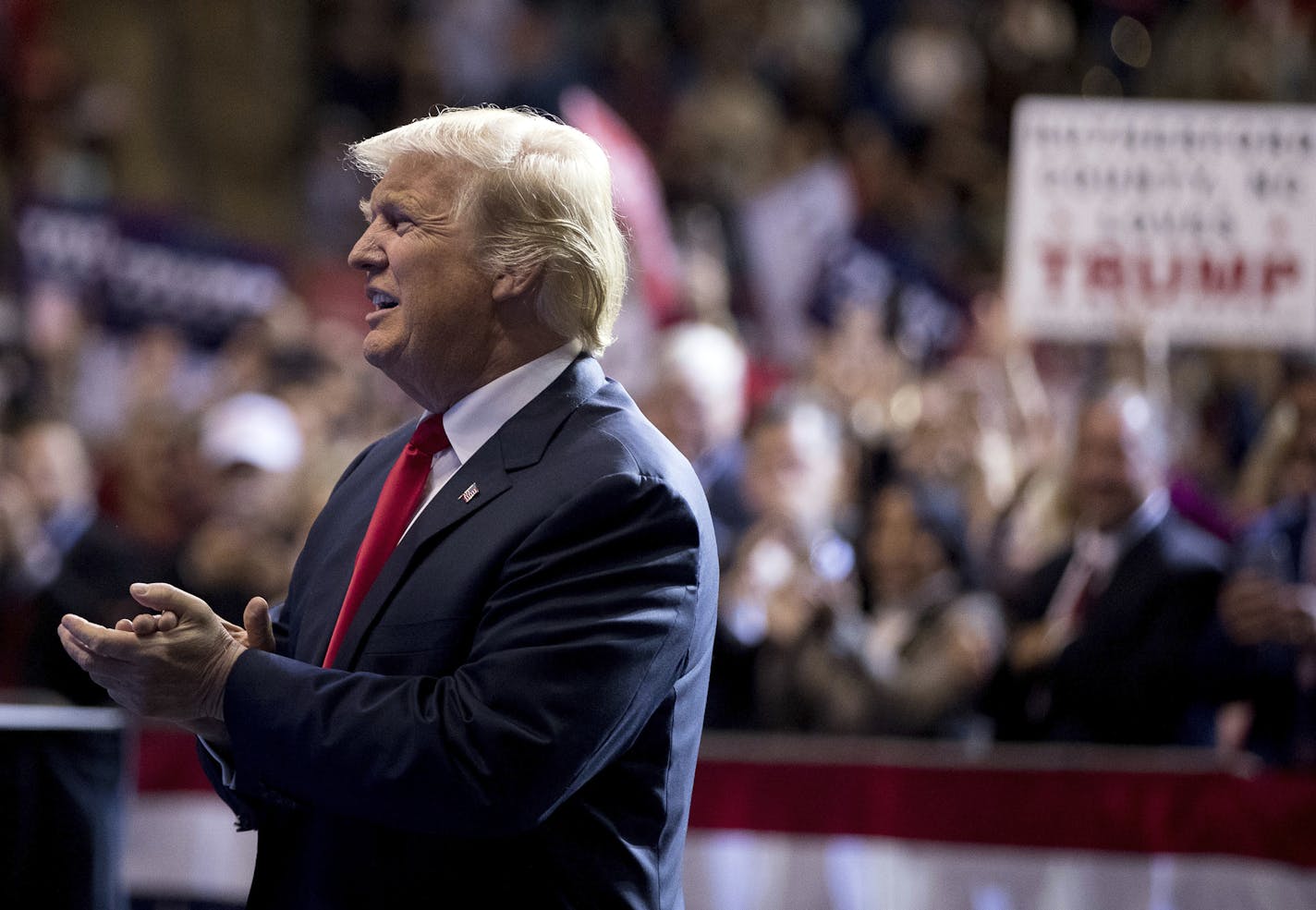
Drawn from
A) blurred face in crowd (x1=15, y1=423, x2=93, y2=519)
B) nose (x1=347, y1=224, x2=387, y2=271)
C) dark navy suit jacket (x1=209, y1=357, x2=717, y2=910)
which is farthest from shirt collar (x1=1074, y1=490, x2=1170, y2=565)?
blurred face in crowd (x1=15, y1=423, x2=93, y2=519)

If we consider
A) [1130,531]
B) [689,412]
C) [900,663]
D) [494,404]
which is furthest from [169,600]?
[689,412]

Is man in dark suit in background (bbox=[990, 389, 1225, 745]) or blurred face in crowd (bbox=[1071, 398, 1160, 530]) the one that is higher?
blurred face in crowd (bbox=[1071, 398, 1160, 530])

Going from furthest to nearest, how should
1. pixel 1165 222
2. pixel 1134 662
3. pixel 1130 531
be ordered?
pixel 1165 222 → pixel 1130 531 → pixel 1134 662

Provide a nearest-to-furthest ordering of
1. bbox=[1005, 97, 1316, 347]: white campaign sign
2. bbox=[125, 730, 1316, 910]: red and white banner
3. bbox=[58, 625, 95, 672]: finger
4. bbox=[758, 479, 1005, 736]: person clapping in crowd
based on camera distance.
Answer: bbox=[58, 625, 95, 672]: finger
bbox=[125, 730, 1316, 910]: red and white banner
bbox=[758, 479, 1005, 736]: person clapping in crowd
bbox=[1005, 97, 1316, 347]: white campaign sign

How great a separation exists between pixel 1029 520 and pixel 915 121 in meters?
4.38

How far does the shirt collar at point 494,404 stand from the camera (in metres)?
2.21

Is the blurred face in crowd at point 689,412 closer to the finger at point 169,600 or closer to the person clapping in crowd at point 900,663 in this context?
the person clapping in crowd at point 900,663

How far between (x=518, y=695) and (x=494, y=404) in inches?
16.3

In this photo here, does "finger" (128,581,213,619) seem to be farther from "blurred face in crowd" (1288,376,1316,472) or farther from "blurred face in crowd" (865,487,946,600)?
"blurred face in crowd" (1288,376,1316,472)

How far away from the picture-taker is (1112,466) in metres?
4.57

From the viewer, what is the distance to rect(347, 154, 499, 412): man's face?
2154 mm

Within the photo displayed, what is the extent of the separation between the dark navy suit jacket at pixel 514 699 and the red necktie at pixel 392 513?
0.07 m

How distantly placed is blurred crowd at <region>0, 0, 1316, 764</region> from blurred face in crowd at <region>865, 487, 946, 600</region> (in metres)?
0.01

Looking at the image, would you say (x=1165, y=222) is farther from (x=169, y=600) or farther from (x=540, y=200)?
(x=169, y=600)
